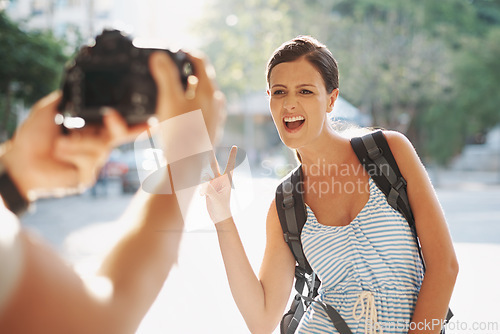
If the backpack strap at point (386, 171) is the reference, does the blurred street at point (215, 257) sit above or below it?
below

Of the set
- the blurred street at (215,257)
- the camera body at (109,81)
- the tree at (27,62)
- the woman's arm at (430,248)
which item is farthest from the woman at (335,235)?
the tree at (27,62)

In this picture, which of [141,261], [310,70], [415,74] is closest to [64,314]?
[141,261]

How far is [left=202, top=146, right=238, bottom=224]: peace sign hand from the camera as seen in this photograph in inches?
51.0

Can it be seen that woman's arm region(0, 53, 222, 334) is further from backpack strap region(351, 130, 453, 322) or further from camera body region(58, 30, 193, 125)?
backpack strap region(351, 130, 453, 322)

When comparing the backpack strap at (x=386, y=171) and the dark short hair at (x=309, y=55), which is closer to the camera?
the backpack strap at (x=386, y=171)

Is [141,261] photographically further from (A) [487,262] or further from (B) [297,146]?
(A) [487,262]

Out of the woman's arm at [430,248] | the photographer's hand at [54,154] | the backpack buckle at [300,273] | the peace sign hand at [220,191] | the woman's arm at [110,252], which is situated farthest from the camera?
the backpack buckle at [300,273]

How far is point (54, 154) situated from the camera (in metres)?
0.73

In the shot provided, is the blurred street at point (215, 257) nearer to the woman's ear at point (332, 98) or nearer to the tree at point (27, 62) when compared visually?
the woman's ear at point (332, 98)

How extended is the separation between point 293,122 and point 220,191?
39cm

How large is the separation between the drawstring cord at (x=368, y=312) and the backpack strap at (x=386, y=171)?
0.66 ft

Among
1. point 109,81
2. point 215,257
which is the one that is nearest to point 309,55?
point 109,81

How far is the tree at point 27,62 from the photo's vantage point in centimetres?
824

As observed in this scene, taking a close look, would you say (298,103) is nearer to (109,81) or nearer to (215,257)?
(109,81)
